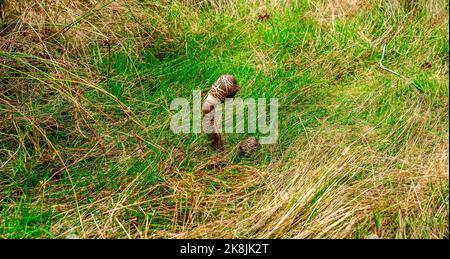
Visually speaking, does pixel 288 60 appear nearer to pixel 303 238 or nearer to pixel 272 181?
pixel 272 181

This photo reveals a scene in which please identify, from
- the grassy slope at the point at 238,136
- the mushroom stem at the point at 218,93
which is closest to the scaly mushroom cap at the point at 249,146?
the grassy slope at the point at 238,136

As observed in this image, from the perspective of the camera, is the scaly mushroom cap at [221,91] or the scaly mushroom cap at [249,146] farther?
the scaly mushroom cap at [249,146]

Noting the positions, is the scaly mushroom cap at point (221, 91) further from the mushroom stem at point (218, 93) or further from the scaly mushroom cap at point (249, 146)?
the scaly mushroom cap at point (249, 146)

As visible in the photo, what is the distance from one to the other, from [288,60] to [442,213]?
1.46 m

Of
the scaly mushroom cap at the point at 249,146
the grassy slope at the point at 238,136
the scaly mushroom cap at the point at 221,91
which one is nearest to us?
the grassy slope at the point at 238,136

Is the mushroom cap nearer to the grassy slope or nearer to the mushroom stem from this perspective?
the mushroom stem

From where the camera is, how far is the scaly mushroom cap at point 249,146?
2.15 meters

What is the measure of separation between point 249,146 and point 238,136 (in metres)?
0.20

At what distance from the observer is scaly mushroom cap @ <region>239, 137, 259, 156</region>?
7.07 ft

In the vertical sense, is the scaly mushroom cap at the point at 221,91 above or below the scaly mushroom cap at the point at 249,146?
above

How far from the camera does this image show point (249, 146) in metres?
2.15

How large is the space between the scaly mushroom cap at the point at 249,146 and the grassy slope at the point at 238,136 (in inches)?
1.9
